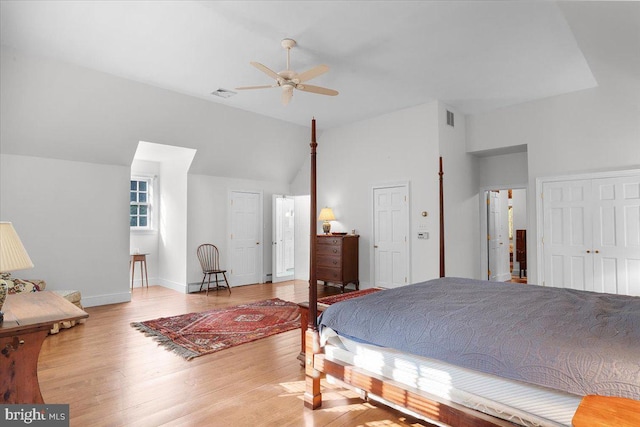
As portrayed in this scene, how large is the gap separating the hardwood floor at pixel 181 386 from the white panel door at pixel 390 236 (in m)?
2.52

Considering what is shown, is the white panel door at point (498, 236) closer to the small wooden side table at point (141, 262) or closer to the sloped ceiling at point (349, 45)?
the sloped ceiling at point (349, 45)

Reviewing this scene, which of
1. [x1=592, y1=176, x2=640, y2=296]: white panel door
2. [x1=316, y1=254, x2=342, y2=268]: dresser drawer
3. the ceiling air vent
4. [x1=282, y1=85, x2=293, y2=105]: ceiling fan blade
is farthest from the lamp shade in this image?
[x1=592, y1=176, x2=640, y2=296]: white panel door

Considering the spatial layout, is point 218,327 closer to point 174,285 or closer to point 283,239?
point 174,285

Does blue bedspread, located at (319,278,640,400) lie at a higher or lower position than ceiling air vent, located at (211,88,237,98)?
lower

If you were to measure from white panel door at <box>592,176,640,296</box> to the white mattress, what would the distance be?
162 inches

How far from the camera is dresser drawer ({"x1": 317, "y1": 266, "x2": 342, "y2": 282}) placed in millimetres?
6375

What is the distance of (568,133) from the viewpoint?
507cm

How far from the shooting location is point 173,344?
3701mm

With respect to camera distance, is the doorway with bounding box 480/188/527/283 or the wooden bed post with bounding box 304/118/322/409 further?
the doorway with bounding box 480/188/527/283

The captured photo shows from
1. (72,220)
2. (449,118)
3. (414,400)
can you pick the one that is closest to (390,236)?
(449,118)

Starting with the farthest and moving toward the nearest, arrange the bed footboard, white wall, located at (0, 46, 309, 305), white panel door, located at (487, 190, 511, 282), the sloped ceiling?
white panel door, located at (487, 190, 511, 282) → white wall, located at (0, 46, 309, 305) → the sloped ceiling → the bed footboard

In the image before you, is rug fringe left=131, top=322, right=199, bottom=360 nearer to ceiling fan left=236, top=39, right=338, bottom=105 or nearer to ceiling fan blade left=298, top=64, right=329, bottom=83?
ceiling fan left=236, top=39, right=338, bottom=105

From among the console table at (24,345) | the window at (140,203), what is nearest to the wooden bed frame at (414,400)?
the console table at (24,345)

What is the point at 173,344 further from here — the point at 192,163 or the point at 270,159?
the point at 270,159
